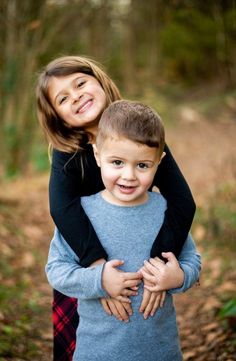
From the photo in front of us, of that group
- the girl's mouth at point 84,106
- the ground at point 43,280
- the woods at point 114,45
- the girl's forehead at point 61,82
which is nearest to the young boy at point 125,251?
the girl's mouth at point 84,106

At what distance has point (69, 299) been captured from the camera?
8.44 ft

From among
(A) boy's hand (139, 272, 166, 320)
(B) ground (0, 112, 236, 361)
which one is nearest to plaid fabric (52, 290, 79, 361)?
(B) ground (0, 112, 236, 361)

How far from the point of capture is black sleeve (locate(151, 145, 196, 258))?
2064 mm

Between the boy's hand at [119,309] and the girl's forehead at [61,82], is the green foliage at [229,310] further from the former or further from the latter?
the girl's forehead at [61,82]

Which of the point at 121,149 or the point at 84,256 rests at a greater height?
the point at 121,149

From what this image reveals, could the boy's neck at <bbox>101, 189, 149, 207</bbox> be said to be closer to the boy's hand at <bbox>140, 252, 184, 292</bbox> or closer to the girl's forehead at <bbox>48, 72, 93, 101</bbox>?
the boy's hand at <bbox>140, 252, 184, 292</bbox>

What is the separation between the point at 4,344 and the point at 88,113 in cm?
163

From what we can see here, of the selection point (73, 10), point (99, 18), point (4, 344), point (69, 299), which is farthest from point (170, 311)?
point (99, 18)

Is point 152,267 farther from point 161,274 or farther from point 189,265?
point 189,265

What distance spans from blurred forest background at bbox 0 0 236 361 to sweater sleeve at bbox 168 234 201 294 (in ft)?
3.53

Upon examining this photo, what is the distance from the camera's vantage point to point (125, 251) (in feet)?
6.62

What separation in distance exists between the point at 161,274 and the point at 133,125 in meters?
0.64

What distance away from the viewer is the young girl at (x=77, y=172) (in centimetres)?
209

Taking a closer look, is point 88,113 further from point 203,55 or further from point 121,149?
point 203,55
